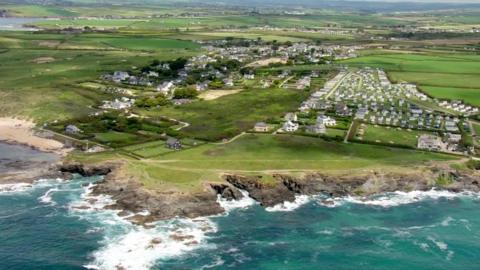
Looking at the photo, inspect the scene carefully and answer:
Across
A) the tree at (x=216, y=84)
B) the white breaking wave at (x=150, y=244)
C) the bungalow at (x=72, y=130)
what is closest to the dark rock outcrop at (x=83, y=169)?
the bungalow at (x=72, y=130)

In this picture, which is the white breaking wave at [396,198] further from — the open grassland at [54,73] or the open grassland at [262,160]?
the open grassland at [54,73]

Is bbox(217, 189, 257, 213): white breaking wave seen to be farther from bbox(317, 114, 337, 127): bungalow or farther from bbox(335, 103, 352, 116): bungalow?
bbox(335, 103, 352, 116): bungalow

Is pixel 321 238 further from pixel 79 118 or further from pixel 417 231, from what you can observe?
pixel 79 118

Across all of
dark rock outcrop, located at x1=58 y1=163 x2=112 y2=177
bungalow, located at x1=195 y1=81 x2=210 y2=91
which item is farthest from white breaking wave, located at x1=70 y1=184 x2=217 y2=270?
bungalow, located at x1=195 y1=81 x2=210 y2=91

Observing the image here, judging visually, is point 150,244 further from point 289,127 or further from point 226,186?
point 289,127

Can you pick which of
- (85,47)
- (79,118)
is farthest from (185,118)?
(85,47)
